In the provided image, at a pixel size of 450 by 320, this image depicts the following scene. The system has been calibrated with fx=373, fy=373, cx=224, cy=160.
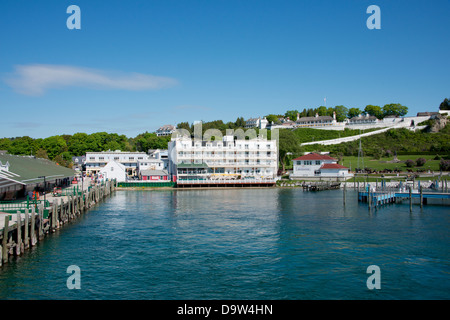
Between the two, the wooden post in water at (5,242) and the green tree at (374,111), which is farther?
the green tree at (374,111)

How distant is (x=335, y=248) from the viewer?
27.6 meters

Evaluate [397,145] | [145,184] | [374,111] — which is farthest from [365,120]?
[145,184]

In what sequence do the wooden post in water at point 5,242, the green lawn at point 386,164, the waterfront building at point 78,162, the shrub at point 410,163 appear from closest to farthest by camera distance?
the wooden post in water at point 5,242
the green lawn at point 386,164
the shrub at point 410,163
the waterfront building at point 78,162

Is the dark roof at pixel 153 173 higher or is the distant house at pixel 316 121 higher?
the distant house at pixel 316 121

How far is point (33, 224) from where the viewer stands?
27562 millimetres

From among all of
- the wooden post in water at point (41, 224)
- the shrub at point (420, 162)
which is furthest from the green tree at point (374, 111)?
the wooden post in water at point (41, 224)

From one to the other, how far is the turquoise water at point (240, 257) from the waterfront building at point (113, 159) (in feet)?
198

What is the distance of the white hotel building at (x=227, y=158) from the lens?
87.2 metres

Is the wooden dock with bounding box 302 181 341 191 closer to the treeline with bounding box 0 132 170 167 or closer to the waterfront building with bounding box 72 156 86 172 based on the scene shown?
the waterfront building with bounding box 72 156 86 172

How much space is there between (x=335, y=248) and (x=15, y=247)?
22.4 meters

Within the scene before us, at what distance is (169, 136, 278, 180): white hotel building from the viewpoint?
87188 mm

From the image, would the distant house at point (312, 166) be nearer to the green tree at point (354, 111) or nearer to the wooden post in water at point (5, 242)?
the wooden post in water at point (5, 242)

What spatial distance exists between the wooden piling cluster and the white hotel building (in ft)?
137

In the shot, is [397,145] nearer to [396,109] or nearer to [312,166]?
[312,166]
